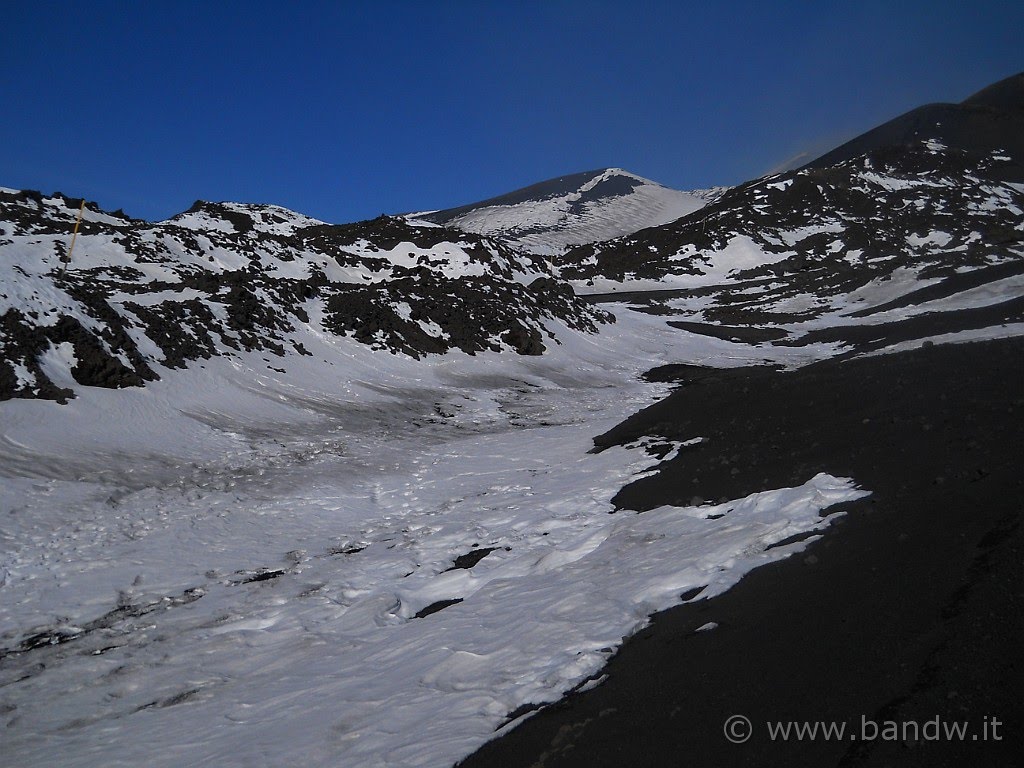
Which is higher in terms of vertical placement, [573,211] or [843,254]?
[573,211]

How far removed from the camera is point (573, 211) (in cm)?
16088

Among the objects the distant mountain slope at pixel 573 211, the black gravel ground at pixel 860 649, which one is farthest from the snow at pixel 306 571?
the distant mountain slope at pixel 573 211

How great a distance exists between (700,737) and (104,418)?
1288 cm

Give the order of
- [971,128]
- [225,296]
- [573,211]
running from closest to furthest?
1. [225,296]
2. [971,128]
3. [573,211]

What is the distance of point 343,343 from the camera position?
21.3m

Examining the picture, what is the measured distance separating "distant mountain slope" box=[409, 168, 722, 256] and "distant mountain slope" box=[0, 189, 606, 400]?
80.3 metres

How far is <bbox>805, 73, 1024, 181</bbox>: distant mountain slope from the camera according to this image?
4626 inches

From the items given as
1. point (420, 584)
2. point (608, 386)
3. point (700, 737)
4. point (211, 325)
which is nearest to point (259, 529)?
point (420, 584)

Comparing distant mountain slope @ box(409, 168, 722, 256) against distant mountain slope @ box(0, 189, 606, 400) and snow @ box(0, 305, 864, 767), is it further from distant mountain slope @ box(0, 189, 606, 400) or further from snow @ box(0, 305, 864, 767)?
snow @ box(0, 305, 864, 767)

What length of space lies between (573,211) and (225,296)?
148m

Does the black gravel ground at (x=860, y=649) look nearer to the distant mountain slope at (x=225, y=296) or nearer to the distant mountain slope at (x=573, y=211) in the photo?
the distant mountain slope at (x=225, y=296)

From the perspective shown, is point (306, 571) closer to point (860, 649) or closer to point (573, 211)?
point (860, 649)

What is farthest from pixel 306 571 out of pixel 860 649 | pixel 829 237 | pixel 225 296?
pixel 829 237

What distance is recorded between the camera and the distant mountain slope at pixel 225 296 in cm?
1383
